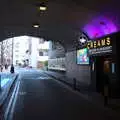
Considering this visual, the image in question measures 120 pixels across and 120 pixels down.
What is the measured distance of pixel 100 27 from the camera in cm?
2422

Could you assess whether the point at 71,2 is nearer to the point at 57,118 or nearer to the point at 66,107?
the point at 66,107

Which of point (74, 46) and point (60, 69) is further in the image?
point (60, 69)

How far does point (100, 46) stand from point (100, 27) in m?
1.80

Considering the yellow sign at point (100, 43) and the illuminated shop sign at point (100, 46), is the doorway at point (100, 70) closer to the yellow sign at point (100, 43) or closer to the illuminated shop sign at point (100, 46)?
the illuminated shop sign at point (100, 46)

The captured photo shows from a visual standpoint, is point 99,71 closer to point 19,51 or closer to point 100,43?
point 100,43

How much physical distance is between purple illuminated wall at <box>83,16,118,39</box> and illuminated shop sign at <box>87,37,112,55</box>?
85cm

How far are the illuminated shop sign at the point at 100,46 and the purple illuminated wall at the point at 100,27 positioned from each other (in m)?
0.85

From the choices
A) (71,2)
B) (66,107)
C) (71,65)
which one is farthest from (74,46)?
(66,107)

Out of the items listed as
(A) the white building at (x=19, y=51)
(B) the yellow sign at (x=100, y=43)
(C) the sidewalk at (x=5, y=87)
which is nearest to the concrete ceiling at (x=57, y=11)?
(B) the yellow sign at (x=100, y=43)

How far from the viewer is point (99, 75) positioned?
25.4 metres

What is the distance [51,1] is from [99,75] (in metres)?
8.66

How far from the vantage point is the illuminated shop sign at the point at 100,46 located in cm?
2136

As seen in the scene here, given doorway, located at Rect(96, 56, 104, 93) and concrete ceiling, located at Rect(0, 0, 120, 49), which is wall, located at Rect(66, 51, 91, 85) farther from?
concrete ceiling, located at Rect(0, 0, 120, 49)

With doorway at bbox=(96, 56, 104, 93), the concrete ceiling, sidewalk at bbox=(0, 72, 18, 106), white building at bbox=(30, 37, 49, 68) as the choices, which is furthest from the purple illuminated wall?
white building at bbox=(30, 37, 49, 68)
